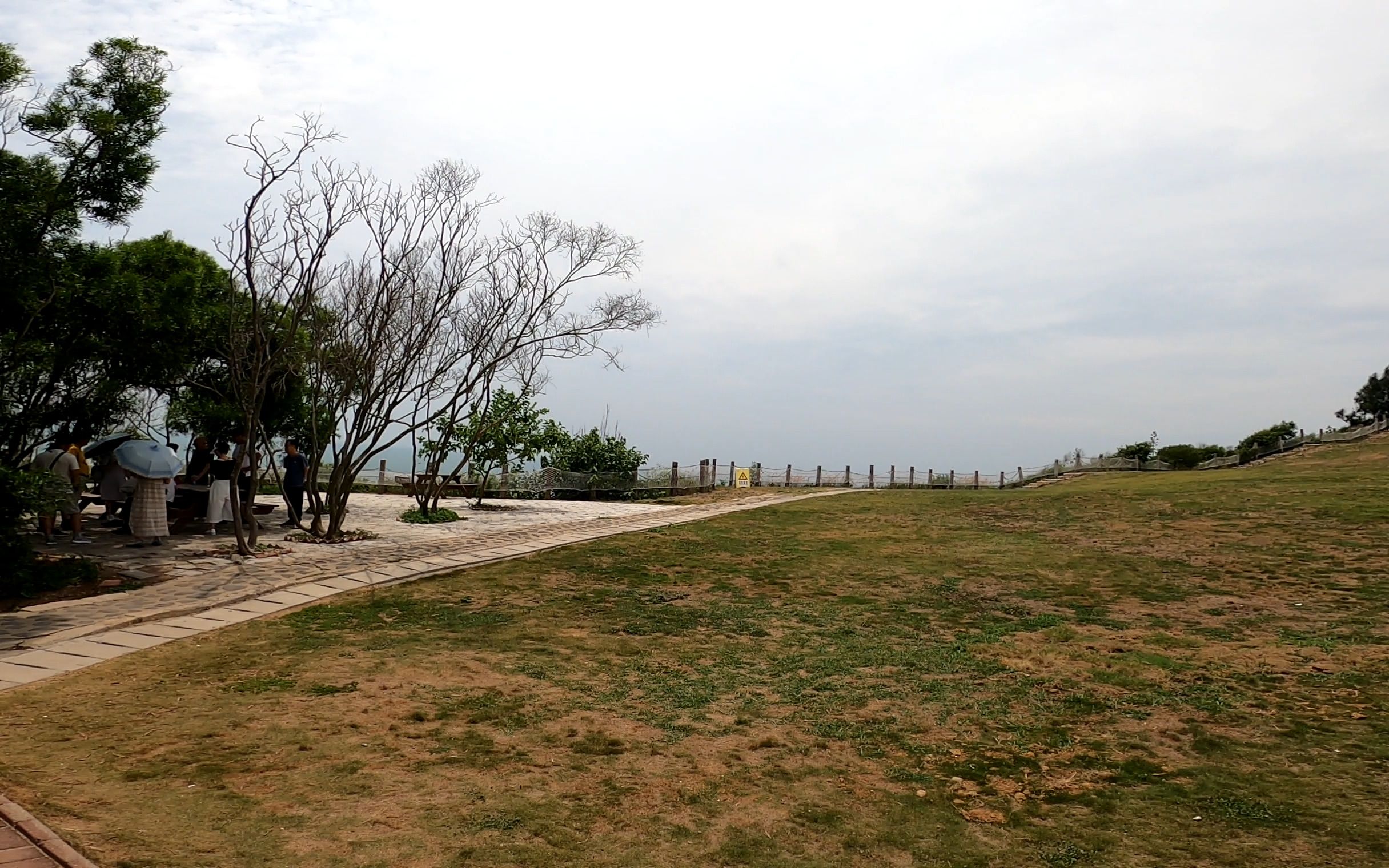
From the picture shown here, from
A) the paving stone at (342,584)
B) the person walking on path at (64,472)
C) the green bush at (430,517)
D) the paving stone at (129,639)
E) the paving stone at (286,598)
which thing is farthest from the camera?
the green bush at (430,517)

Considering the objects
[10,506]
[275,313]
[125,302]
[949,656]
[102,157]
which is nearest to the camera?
[949,656]

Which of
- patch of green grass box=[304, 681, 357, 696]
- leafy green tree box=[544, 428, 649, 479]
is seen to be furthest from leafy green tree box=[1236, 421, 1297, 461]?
patch of green grass box=[304, 681, 357, 696]

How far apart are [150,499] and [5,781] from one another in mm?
7929

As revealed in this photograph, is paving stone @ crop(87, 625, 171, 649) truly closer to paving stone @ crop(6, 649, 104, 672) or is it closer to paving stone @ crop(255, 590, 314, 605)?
paving stone @ crop(6, 649, 104, 672)

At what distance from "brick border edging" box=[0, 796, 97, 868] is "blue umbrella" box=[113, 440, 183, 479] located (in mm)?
7838

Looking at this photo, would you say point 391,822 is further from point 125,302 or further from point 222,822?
point 125,302

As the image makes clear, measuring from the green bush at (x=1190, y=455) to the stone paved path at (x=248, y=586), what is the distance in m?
23.8

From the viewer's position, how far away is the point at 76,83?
9336 millimetres

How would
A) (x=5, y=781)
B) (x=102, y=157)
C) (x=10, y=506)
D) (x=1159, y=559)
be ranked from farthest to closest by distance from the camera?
(x=1159, y=559) → (x=102, y=157) → (x=10, y=506) → (x=5, y=781)

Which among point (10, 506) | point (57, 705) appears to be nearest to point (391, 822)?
point (57, 705)

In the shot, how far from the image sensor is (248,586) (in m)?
9.11

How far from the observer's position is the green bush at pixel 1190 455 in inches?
1284

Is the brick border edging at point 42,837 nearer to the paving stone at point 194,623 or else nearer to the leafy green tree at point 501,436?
the paving stone at point 194,623

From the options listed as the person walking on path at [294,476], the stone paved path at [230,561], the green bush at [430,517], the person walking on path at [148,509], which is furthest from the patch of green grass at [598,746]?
the green bush at [430,517]
